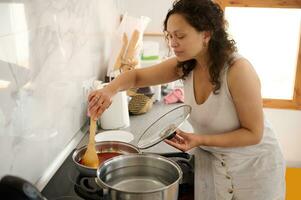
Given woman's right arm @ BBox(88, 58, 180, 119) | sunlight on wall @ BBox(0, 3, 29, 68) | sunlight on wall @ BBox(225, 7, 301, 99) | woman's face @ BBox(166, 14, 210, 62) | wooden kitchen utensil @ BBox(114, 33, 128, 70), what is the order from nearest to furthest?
sunlight on wall @ BBox(0, 3, 29, 68)
woman's face @ BBox(166, 14, 210, 62)
woman's right arm @ BBox(88, 58, 180, 119)
wooden kitchen utensil @ BBox(114, 33, 128, 70)
sunlight on wall @ BBox(225, 7, 301, 99)

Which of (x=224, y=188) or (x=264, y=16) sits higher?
(x=264, y=16)

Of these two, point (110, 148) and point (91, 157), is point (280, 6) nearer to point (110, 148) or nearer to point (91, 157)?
point (110, 148)

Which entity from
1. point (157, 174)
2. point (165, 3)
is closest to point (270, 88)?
point (165, 3)

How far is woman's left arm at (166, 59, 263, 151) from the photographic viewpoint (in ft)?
3.57

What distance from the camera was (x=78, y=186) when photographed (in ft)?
3.46

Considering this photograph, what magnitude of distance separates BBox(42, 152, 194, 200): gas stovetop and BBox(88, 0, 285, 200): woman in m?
0.04

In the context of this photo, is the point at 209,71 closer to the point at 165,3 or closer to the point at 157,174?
the point at 157,174

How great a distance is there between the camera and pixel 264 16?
2.64 metres

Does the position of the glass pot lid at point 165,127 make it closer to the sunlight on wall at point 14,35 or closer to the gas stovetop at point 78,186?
the gas stovetop at point 78,186

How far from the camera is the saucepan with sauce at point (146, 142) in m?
1.06

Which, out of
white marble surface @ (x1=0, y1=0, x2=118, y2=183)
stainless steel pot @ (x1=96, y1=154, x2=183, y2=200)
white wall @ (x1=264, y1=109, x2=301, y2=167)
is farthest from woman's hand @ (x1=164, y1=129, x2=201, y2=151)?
white wall @ (x1=264, y1=109, x2=301, y2=167)

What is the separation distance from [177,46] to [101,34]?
77cm

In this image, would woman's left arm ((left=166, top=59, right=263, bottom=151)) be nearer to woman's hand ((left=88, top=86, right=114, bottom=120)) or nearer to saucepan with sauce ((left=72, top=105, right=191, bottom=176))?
saucepan with sauce ((left=72, top=105, right=191, bottom=176))

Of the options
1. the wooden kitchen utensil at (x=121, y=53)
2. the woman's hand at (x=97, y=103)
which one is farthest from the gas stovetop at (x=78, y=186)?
the wooden kitchen utensil at (x=121, y=53)
